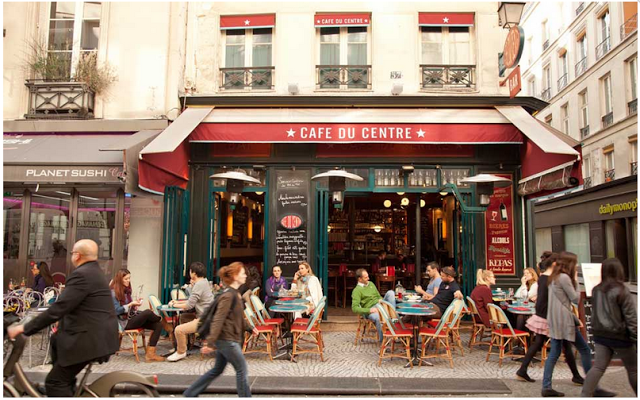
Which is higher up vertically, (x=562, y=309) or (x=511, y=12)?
(x=511, y=12)

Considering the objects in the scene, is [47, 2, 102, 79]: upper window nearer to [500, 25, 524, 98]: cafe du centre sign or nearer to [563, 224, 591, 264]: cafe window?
[500, 25, 524, 98]: cafe du centre sign

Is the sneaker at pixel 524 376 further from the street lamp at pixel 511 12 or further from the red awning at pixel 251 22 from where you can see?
the red awning at pixel 251 22

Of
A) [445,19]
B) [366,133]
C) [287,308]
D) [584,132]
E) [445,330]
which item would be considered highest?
[584,132]

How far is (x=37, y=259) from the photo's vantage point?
31.8ft

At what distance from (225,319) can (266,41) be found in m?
7.63

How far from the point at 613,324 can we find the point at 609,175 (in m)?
16.6

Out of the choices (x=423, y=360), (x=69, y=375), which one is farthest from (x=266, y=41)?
(x=69, y=375)

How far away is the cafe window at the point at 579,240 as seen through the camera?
798 inches

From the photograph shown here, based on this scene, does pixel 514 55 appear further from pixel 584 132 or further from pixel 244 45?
pixel 584 132

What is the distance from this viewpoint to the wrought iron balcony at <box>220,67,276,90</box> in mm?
10188

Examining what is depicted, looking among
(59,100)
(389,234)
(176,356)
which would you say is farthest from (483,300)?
(59,100)

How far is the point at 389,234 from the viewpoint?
15742mm

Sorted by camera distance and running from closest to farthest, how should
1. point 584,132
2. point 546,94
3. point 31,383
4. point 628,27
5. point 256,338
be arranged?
1. point 31,383
2. point 256,338
3. point 628,27
4. point 584,132
5. point 546,94

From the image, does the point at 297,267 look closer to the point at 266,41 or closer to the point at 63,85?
the point at 266,41
